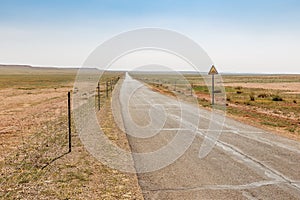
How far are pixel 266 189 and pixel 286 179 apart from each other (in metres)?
0.84

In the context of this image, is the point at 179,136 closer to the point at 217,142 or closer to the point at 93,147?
the point at 217,142

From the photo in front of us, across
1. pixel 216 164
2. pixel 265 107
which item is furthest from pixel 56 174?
pixel 265 107

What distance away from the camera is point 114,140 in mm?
10312

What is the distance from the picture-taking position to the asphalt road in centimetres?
562

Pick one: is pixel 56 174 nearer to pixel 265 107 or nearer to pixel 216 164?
pixel 216 164

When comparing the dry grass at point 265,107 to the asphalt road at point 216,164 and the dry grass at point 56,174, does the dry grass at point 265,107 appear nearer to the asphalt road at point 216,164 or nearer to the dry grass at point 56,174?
the asphalt road at point 216,164

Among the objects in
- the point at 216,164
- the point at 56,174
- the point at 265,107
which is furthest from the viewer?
the point at 265,107

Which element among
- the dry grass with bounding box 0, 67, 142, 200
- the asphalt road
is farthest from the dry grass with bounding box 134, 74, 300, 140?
the dry grass with bounding box 0, 67, 142, 200

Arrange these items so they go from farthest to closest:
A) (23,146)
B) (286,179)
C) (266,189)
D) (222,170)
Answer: (23,146) < (222,170) < (286,179) < (266,189)

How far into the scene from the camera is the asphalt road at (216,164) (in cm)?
562

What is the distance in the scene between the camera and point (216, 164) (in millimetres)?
7430

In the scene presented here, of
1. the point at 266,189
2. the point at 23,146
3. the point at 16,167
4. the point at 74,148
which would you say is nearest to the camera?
the point at 266,189

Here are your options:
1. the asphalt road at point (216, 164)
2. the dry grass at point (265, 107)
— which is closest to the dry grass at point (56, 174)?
the asphalt road at point (216, 164)

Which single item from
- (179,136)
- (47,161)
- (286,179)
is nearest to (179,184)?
(286,179)
